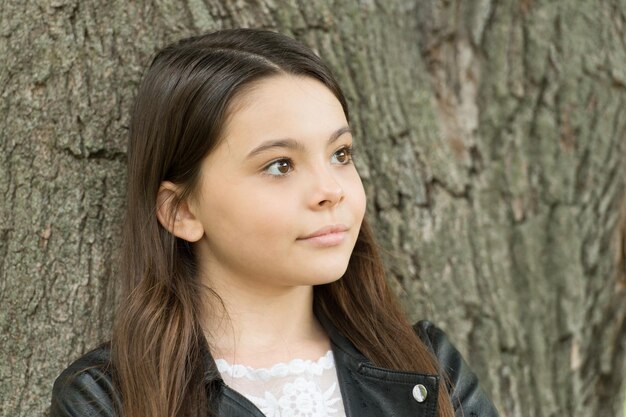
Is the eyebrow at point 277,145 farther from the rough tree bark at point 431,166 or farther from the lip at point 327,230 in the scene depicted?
the rough tree bark at point 431,166

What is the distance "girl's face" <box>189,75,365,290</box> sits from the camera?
2625 mm

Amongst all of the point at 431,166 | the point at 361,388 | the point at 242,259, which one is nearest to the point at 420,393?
the point at 361,388

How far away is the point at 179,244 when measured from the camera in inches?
114

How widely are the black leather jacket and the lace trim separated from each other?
7cm

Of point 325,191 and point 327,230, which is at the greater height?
point 325,191

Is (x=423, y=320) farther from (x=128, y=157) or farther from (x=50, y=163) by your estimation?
(x=50, y=163)

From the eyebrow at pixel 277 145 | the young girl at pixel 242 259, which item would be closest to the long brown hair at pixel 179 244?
the young girl at pixel 242 259

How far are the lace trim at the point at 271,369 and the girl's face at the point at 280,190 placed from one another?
243 mm

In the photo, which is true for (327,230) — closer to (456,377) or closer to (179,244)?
(179,244)

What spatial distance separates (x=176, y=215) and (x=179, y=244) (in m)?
0.12

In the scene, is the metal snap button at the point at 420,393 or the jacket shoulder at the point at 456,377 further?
the jacket shoulder at the point at 456,377

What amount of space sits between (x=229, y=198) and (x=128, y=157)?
43 centimetres

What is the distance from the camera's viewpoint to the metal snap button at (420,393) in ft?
9.09

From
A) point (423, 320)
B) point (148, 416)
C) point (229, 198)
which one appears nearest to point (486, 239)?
point (423, 320)
